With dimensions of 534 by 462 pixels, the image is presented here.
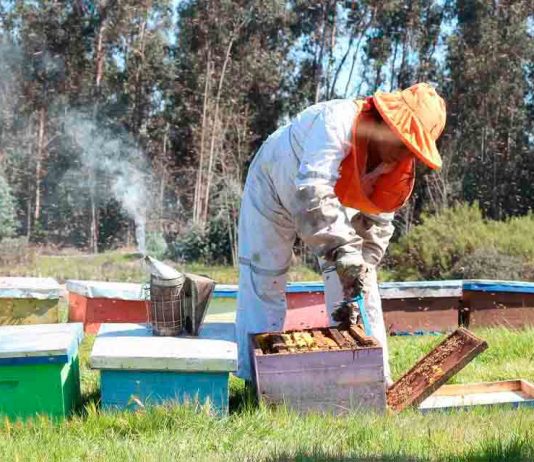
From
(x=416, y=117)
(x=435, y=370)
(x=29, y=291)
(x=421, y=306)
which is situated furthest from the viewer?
(x=421, y=306)

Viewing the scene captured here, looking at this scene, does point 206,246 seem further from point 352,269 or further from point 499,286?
point 352,269

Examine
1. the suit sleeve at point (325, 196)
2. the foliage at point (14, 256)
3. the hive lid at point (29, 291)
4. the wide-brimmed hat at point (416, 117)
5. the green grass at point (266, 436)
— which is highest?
the wide-brimmed hat at point (416, 117)

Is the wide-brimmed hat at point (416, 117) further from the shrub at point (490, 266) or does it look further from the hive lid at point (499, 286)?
the shrub at point (490, 266)

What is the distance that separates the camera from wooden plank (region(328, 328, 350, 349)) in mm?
2819

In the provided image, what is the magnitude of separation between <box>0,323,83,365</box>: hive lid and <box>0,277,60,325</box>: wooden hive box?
1.76 metres

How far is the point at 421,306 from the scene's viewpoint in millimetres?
5176

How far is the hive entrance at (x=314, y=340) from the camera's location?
2.79 m

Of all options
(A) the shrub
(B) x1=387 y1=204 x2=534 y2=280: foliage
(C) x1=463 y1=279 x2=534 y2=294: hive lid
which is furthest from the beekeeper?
(B) x1=387 y1=204 x2=534 y2=280: foliage

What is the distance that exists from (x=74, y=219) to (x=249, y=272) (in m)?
13.4

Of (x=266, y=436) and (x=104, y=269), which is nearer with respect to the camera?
(x=266, y=436)

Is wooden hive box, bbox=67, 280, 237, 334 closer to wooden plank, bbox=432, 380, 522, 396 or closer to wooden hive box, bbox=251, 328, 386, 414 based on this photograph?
wooden plank, bbox=432, 380, 522, 396

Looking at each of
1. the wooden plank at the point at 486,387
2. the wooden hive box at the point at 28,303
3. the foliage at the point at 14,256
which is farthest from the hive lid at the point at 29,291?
the foliage at the point at 14,256

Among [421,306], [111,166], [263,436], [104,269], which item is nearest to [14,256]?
[104,269]

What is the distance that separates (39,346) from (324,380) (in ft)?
3.22
